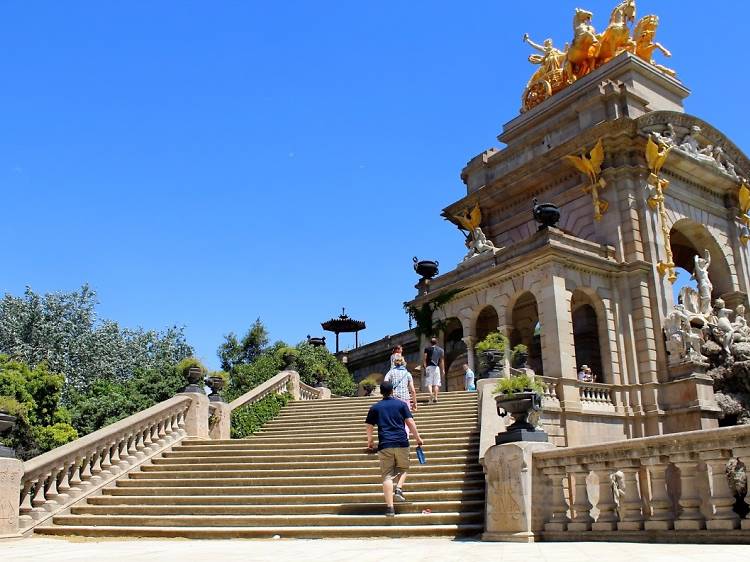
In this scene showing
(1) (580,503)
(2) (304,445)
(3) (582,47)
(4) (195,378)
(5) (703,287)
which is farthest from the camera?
(3) (582,47)

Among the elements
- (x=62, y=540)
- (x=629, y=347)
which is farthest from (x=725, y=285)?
(x=62, y=540)

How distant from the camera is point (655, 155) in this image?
26031 mm

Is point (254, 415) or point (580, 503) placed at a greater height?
point (254, 415)

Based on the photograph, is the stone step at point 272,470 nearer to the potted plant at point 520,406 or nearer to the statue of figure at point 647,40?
the potted plant at point 520,406

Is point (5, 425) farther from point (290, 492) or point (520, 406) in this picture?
point (520, 406)

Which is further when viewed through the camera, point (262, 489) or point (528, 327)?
point (528, 327)

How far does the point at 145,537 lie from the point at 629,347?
18.4 metres

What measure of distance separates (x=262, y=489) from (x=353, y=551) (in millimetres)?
4720

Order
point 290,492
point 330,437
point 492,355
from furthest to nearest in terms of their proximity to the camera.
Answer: point 492,355 → point 330,437 → point 290,492

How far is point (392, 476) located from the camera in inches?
415

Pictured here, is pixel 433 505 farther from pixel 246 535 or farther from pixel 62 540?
pixel 62 540

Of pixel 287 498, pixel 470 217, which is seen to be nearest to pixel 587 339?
pixel 470 217

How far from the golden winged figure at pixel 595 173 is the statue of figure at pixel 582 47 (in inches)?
254

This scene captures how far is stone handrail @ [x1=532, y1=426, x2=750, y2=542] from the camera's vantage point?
695 centimetres
